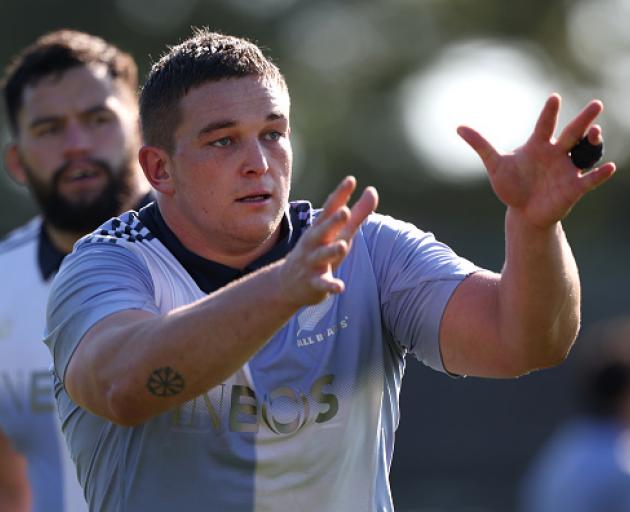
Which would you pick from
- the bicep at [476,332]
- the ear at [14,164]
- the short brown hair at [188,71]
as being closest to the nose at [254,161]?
the short brown hair at [188,71]

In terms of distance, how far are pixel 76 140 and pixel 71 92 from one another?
0.25 metres

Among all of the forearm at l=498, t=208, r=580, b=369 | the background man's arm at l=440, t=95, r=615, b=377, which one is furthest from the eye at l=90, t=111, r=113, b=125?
the forearm at l=498, t=208, r=580, b=369

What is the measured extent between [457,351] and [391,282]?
34cm

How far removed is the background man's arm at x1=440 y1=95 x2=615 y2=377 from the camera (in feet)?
14.5

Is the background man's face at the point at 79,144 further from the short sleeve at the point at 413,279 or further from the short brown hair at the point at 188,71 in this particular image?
the short sleeve at the point at 413,279

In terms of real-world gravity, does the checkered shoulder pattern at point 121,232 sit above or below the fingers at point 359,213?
above

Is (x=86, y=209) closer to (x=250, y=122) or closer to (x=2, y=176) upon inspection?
(x=250, y=122)

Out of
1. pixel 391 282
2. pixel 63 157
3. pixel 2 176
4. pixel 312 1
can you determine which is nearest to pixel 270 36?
pixel 312 1

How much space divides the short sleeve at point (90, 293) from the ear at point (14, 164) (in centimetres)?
263

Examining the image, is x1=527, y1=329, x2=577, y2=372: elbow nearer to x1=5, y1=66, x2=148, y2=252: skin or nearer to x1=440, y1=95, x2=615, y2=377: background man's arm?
x1=440, y1=95, x2=615, y2=377: background man's arm

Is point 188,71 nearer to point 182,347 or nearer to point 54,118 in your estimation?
point 182,347

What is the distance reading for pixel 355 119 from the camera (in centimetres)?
3859

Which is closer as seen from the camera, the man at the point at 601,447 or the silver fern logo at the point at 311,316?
the silver fern logo at the point at 311,316

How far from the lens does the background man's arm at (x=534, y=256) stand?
4.41 m
